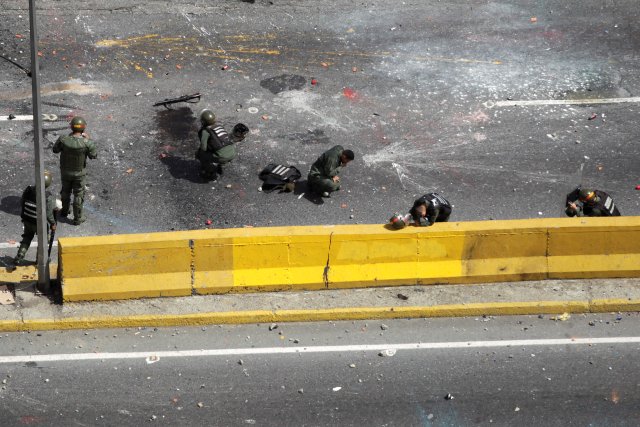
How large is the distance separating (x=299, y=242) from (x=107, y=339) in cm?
255

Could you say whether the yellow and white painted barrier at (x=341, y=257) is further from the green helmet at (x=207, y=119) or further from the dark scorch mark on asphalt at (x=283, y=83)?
the dark scorch mark on asphalt at (x=283, y=83)

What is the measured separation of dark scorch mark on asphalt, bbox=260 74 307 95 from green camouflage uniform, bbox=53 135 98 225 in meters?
4.21

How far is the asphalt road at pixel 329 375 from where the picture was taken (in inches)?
453

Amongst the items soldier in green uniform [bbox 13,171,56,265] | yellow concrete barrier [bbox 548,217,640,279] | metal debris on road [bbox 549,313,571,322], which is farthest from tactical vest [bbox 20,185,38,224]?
metal debris on road [bbox 549,313,571,322]

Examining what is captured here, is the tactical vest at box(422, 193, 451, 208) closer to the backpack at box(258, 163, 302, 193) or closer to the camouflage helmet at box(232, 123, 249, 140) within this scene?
the backpack at box(258, 163, 302, 193)

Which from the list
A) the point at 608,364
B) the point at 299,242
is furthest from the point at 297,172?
the point at 608,364

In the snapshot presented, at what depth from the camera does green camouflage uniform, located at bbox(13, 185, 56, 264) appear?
517 inches

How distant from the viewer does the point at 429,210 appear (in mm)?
13547

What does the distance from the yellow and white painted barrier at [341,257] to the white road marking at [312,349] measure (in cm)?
92

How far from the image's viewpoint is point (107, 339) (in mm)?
12484

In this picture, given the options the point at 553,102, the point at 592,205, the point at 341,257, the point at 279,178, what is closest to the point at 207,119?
the point at 279,178

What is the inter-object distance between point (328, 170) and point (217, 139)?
5.59ft

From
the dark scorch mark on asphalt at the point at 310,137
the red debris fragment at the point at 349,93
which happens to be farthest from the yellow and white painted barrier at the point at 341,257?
the red debris fragment at the point at 349,93

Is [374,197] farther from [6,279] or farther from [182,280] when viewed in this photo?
[6,279]
